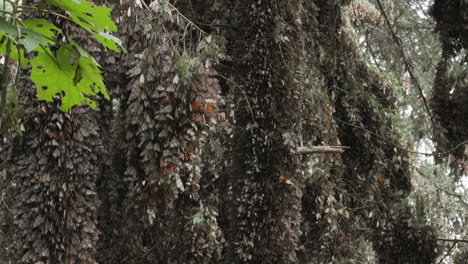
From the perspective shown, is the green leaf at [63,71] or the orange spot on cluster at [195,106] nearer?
the green leaf at [63,71]

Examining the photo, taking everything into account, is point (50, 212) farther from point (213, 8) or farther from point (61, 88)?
point (213, 8)

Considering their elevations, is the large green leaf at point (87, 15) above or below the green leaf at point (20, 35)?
above

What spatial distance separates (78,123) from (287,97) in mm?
1112

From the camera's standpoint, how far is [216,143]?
14.1 feet

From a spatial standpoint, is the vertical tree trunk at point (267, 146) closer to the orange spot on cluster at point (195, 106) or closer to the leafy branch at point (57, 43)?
the orange spot on cluster at point (195, 106)

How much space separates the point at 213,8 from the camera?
3812 mm

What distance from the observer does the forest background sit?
8.44 feet

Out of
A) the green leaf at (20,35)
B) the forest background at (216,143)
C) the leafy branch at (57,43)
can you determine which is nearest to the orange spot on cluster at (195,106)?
the forest background at (216,143)

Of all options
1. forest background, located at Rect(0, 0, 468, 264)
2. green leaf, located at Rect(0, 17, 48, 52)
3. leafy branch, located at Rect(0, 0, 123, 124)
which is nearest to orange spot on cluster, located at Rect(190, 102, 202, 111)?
forest background, located at Rect(0, 0, 468, 264)

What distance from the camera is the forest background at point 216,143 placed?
8.44 ft

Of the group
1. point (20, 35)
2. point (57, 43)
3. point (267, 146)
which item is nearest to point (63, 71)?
point (57, 43)

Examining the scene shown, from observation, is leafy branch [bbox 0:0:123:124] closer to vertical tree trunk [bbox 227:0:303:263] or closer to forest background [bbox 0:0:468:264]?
forest background [bbox 0:0:468:264]

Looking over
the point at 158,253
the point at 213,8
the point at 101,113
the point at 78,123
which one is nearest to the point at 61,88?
the point at 78,123

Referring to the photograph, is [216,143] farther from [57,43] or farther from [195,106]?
[57,43]
